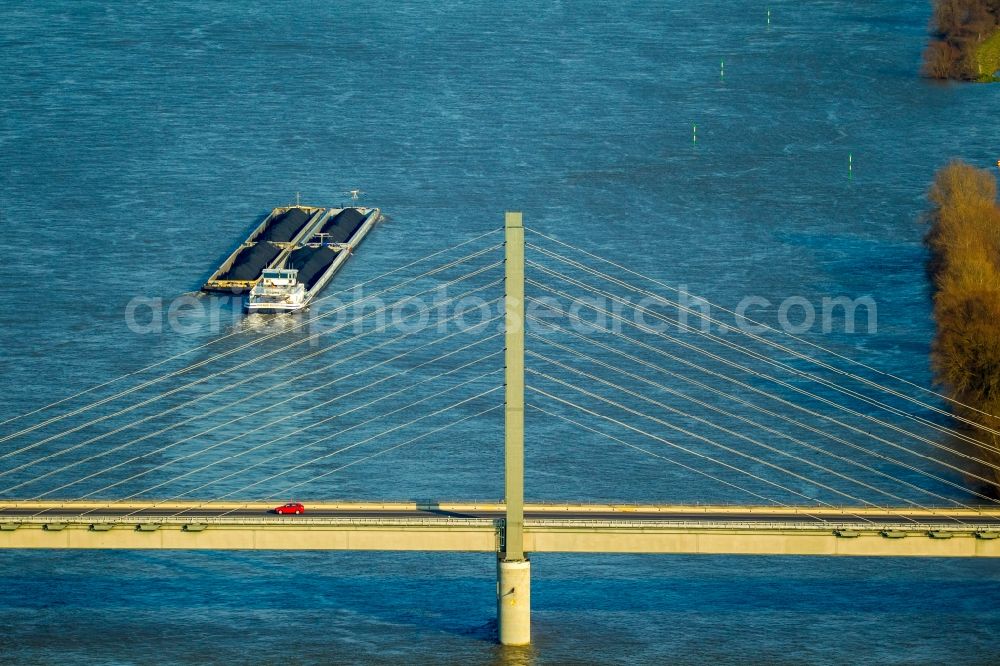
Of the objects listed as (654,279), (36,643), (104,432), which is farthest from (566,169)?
(36,643)

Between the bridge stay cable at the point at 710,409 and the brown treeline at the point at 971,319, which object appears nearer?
the bridge stay cable at the point at 710,409

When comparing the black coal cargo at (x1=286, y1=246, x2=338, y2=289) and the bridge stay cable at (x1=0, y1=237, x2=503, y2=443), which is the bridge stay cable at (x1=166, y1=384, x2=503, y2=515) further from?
the black coal cargo at (x1=286, y1=246, x2=338, y2=289)

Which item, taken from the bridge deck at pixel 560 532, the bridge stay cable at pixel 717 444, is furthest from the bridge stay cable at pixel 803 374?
the bridge deck at pixel 560 532

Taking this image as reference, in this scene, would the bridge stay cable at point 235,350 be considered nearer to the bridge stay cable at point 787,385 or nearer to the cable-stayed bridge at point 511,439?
the cable-stayed bridge at point 511,439

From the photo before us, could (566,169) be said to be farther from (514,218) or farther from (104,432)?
(514,218)

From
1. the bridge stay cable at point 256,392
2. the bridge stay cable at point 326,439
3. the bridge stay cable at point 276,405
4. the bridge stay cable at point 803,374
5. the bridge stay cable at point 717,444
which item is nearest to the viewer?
the bridge stay cable at point 717,444

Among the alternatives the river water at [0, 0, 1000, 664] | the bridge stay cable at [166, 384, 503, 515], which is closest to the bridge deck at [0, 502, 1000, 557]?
the river water at [0, 0, 1000, 664]
